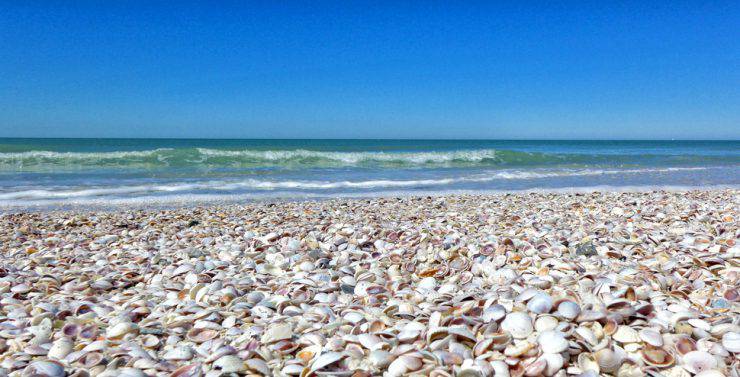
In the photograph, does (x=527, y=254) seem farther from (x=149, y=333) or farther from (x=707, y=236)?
(x=149, y=333)

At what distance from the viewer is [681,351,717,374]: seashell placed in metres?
1.84

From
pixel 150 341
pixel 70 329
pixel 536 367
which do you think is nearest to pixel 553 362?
pixel 536 367

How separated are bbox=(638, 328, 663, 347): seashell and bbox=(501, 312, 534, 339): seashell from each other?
42cm

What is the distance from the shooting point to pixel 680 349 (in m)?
1.97

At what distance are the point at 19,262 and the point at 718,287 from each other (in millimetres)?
4945

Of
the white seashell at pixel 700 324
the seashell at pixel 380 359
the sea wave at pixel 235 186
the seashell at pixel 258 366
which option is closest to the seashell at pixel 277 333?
the seashell at pixel 258 366

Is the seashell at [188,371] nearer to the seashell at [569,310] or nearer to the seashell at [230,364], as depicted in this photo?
the seashell at [230,364]

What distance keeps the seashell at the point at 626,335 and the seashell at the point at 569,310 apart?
17cm

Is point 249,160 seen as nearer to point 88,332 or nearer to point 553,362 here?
point 88,332

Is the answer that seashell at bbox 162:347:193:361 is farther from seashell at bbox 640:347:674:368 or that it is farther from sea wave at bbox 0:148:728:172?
sea wave at bbox 0:148:728:172

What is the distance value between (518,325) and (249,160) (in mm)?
20274

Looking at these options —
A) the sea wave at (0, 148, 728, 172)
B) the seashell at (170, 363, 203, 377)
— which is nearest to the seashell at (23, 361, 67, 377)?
the seashell at (170, 363, 203, 377)

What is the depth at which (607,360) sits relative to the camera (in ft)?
6.22

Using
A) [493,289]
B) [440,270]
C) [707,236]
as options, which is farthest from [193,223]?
[707,236]
